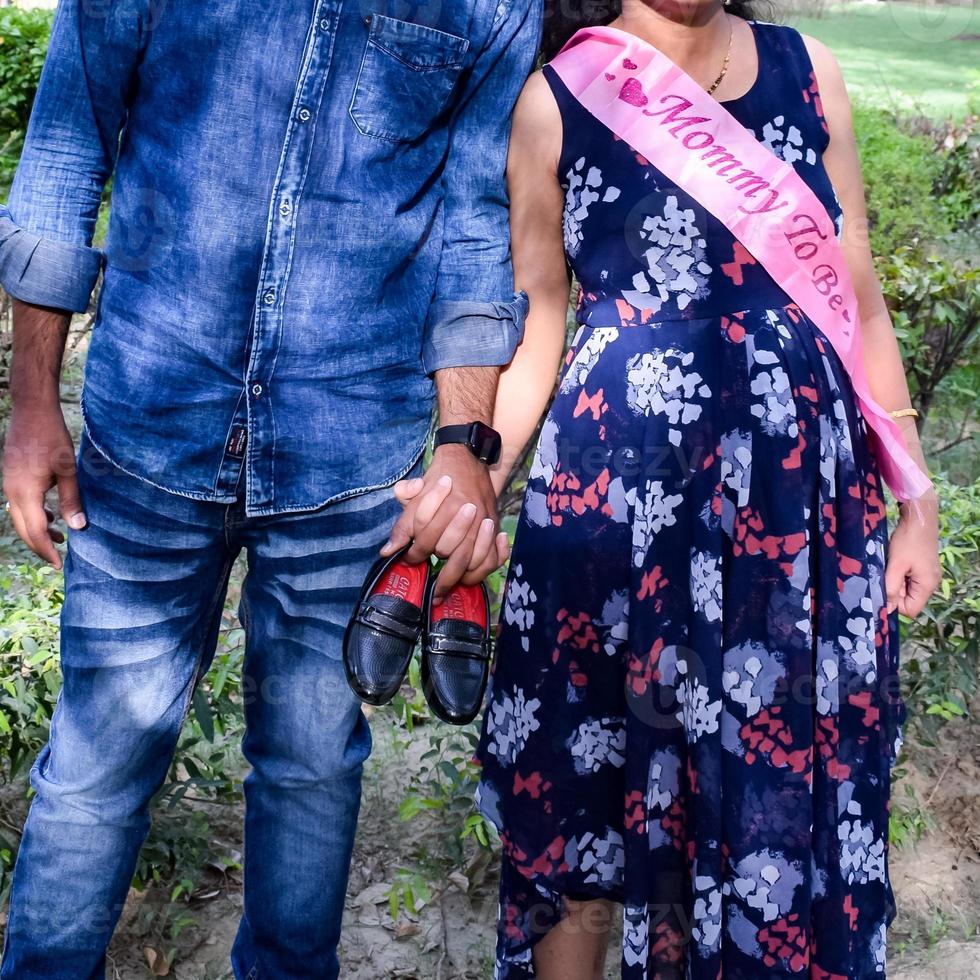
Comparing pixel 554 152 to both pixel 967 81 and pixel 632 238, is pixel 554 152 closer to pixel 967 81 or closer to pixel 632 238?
pixel 632 238

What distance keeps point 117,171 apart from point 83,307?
0.72 feet

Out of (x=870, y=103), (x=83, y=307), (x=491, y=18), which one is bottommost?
(x=83, y=307)

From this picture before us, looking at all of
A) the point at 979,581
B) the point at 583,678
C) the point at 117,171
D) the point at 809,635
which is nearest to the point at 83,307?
the point at 117,171

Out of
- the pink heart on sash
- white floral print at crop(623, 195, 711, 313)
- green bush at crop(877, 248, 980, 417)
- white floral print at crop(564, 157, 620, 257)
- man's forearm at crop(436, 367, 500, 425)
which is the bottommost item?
man's forearm at crop(436, 367, 500, 425)

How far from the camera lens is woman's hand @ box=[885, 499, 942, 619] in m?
2.02

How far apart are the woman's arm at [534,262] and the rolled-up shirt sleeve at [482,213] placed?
0.04 metres

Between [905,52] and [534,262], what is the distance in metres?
12.9

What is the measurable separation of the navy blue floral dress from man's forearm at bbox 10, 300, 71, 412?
794mm

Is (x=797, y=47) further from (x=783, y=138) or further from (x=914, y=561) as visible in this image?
(x=914, y=561)

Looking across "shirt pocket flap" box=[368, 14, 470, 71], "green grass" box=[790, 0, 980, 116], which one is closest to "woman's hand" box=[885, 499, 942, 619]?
"shirt pocket flap" box=[368, 14, 470, 71]

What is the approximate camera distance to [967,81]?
11.3m

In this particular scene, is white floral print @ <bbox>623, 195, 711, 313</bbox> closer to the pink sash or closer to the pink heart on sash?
the pink sash

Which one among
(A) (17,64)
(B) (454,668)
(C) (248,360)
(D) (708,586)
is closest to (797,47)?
(D) (708,586)

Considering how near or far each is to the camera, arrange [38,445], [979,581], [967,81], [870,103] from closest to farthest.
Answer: [38,445], [979,581], [870,103], [967,81]
